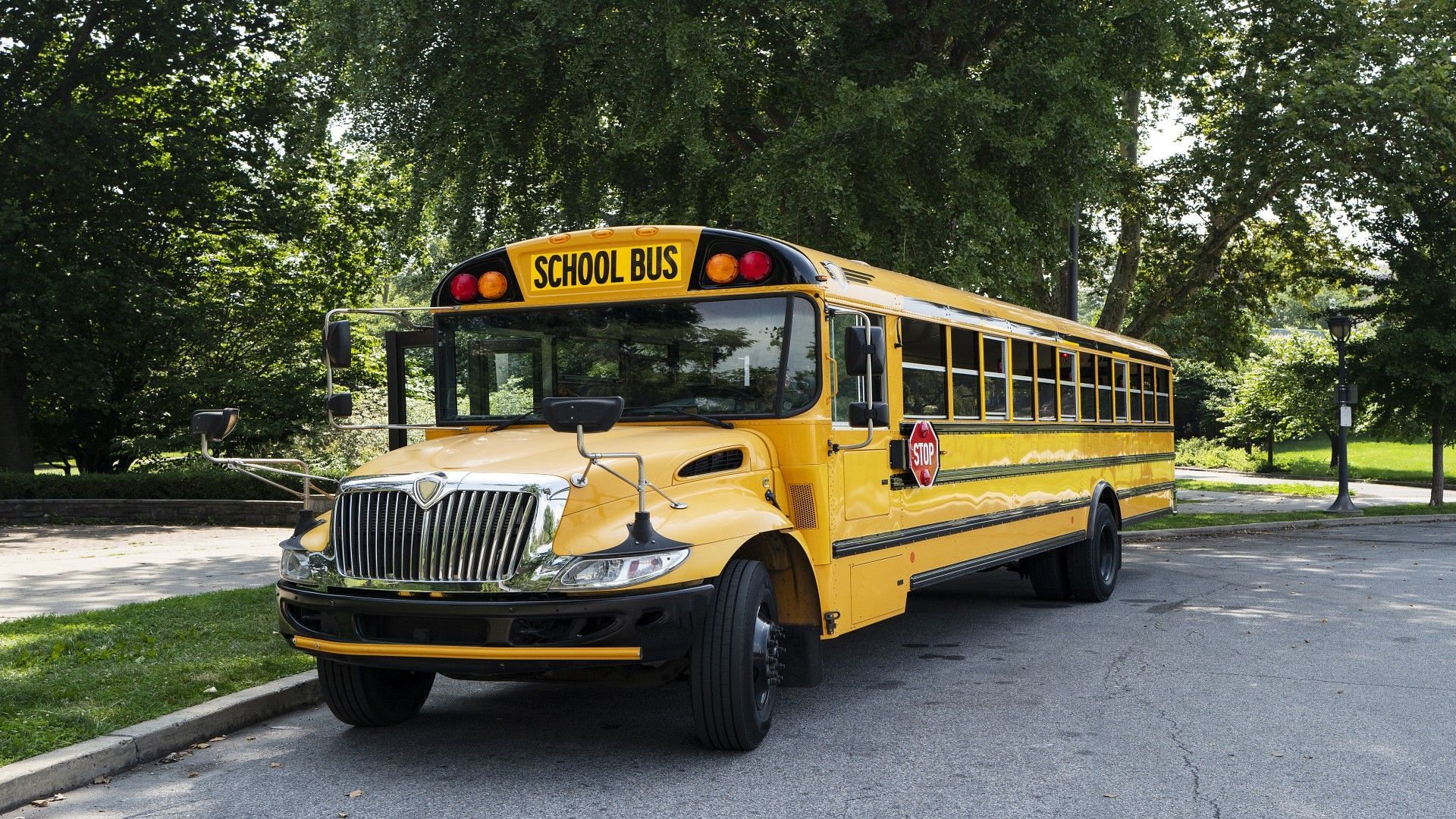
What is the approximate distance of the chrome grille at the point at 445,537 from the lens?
5.50 m

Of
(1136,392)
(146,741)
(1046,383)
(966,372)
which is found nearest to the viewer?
(146,741)

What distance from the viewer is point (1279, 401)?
38.8 metres

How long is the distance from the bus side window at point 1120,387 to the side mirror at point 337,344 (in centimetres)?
832

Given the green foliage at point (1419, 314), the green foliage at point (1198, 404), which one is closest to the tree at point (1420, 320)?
the green foliage at point (1419, 314)

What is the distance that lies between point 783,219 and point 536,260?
8.01m

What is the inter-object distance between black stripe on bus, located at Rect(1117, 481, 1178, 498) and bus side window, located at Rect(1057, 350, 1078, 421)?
1817 millimetres

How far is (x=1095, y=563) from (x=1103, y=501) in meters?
0.86

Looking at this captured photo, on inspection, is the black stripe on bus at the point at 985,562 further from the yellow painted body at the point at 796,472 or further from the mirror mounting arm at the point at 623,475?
the mirror mounting arm at the point at 623,475

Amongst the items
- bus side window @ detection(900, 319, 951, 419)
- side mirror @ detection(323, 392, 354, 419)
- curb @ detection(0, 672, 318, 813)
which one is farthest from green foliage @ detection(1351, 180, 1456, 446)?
curb @ detection(0, 672, 318, 813)

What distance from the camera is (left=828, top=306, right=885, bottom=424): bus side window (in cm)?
679

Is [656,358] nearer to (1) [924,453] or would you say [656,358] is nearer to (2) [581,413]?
(2) [581,413]

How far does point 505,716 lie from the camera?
716 cm

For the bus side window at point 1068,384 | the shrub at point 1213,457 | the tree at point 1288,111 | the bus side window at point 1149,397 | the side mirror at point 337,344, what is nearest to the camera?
the side mirror at point 337,344

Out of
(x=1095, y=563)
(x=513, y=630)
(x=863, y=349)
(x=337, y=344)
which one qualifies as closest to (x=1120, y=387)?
(x=1095, y=563)
